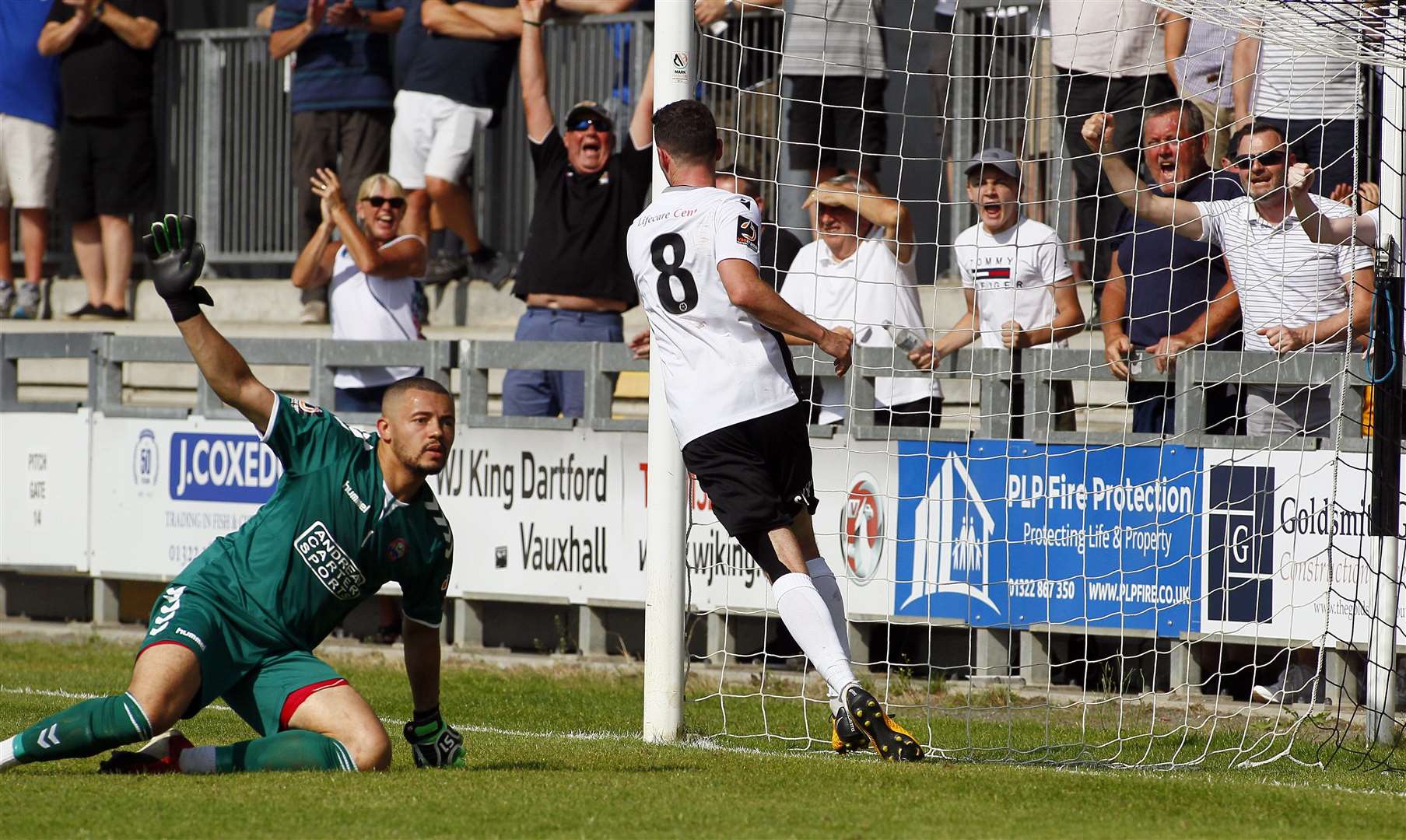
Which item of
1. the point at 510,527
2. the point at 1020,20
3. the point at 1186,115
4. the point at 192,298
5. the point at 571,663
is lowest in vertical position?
the point at 571,663

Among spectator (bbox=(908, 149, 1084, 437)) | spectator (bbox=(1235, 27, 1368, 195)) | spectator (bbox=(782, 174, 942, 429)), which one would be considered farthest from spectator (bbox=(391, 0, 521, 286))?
spectator (bbox=(1235, 27, 1368, 195))

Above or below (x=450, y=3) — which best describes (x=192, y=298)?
below

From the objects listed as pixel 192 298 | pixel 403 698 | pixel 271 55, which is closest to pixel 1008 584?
pixel 403 698

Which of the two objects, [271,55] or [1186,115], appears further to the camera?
[271,55]

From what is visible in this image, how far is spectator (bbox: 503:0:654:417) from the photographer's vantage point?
11148mm

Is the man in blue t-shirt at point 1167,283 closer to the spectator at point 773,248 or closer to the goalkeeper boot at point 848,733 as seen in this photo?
the spectator at point 773,248

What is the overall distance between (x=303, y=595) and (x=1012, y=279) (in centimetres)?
450

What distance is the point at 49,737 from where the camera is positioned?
609 cm

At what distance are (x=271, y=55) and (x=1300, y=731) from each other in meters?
10.4

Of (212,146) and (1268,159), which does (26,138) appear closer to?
(212,146)

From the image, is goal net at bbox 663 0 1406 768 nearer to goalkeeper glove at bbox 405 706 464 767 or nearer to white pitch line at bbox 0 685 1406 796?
white pitch line at bbox 0 685 1406 796

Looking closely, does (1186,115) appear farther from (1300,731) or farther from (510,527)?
(510,527)

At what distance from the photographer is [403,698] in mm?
9117

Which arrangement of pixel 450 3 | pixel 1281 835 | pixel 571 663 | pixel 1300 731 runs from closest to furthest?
pixel 1281 835, pixel 1300 731, pixel 571 663, pixel 450 3
